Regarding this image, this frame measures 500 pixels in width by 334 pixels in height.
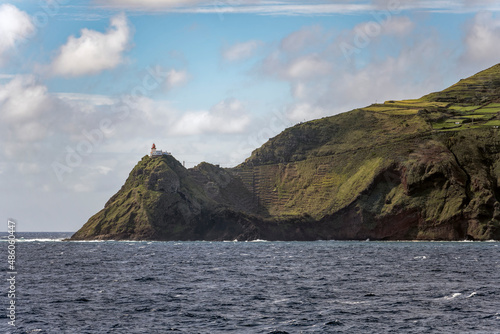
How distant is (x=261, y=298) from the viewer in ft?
222

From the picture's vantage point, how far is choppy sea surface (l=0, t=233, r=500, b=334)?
5272cm

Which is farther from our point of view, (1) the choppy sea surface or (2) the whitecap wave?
(2) the whitecap wave

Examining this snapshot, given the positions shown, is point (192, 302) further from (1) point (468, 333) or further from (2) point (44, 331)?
(1) point (468, 333)

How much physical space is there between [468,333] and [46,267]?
83.5 m

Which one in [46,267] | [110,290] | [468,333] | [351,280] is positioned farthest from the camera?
[46,267]

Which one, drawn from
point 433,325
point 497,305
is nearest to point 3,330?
point 433,325

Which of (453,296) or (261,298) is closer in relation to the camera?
(453,296)

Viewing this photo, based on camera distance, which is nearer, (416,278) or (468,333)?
(468,333)

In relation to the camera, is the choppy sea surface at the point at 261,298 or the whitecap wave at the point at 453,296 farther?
the whitecap wave at the point at 453,296

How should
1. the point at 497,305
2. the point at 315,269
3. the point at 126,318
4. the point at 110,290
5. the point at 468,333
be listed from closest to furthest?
1. the point at 468,333
2. the point at 126,318
3. the point at 497,305
4. the point at 110,290
5. the point at 315,269

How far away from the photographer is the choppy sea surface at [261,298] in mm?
52719

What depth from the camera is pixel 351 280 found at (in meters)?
83.2

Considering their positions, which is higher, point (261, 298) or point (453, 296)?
point (261, 298)

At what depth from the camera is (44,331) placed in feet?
166
